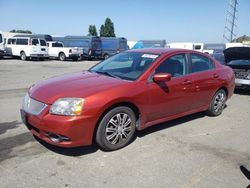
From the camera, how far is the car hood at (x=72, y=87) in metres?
4.53

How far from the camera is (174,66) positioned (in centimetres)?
584

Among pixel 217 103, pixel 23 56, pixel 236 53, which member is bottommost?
pixel 217 103

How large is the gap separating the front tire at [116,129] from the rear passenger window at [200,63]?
198 centimetres

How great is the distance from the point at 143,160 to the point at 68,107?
1339mm

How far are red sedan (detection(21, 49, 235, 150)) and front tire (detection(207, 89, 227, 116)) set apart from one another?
4.6 inches

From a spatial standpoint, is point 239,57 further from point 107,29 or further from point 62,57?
point 107,29

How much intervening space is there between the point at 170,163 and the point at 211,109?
9.46ft

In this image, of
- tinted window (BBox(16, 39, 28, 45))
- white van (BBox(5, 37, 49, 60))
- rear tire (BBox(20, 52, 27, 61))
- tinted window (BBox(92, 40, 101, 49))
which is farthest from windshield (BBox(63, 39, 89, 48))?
rear tire (BBox(20, 52, 27, 61))

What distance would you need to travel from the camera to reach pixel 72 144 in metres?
4.40

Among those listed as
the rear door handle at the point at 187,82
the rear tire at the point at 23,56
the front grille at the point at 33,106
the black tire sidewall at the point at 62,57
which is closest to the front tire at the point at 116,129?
the front grille at the point at 33,106

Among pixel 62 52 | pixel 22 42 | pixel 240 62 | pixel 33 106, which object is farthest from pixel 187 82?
pixel 62 52

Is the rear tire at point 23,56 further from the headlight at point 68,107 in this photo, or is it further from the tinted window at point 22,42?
the headlight at point 68,107

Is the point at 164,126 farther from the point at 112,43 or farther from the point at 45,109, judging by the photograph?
the point at 112,43

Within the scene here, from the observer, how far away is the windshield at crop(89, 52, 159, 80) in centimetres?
540
